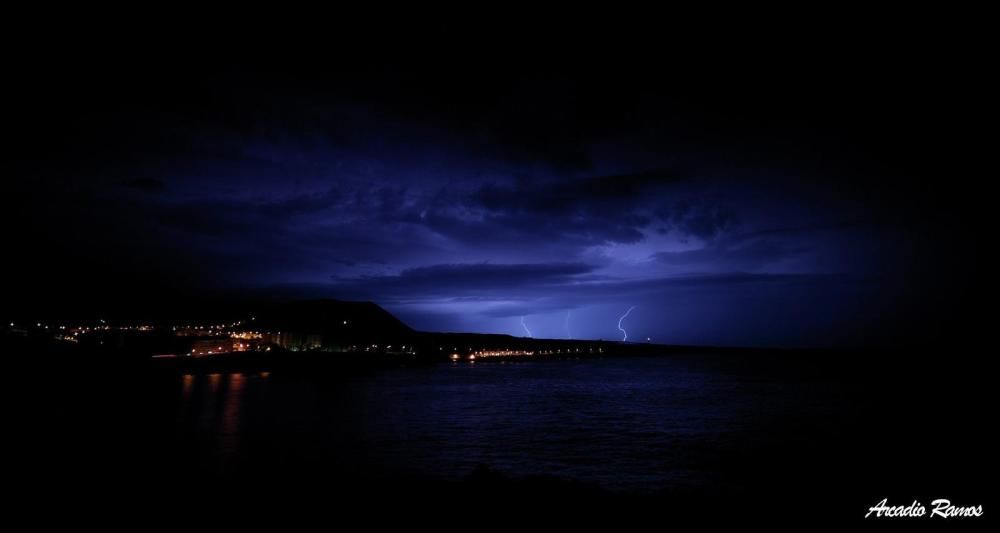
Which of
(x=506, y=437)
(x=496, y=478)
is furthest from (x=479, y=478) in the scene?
(x=506, y=437)

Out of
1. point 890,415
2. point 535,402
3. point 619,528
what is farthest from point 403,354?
point 619,528

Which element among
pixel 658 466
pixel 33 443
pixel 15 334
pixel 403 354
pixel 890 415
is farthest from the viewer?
pixel 403 354

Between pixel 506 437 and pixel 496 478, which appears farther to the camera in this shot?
pixel 506 437

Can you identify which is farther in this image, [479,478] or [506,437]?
[506,437]

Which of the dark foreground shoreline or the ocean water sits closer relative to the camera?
the dark foreground shoreline

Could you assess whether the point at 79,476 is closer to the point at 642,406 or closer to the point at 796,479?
the point at 796,479

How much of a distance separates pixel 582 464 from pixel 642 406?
25661 millimetres

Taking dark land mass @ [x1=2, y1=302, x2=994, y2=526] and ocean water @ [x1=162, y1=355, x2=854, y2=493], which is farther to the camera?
ocean water @ [x1=162, y1=355, x2=854, y2=493]

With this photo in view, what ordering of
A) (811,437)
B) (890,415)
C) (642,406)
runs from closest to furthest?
(811,437), (890,415), (642,406)

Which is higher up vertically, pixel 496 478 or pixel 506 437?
pixel 496 478

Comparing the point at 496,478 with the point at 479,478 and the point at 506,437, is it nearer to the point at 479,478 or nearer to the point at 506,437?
the point at 479,478

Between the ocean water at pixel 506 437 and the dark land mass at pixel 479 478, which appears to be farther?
the ocean water at pixel 506 437

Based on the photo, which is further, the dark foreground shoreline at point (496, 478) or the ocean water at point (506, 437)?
the ocean water at point (506, 437)

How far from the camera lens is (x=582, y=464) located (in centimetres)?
2366
